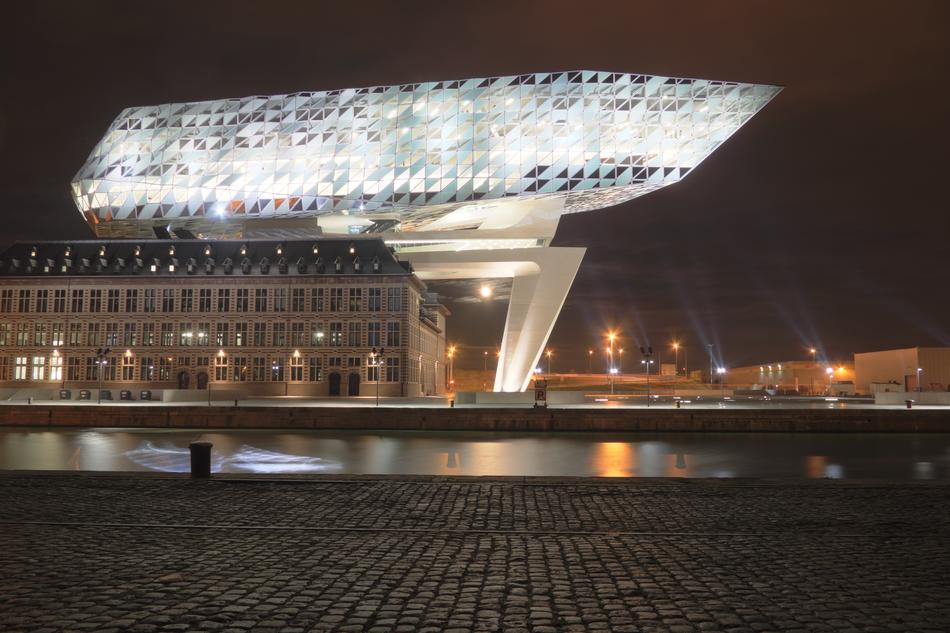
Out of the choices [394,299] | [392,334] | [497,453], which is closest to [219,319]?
[392,334]

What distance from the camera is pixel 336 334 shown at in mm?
73875

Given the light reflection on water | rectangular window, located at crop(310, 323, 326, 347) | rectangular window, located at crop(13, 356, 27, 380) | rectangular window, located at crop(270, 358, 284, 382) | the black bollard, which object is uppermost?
rectangular window, located at crop(310, 323, 326, 347)

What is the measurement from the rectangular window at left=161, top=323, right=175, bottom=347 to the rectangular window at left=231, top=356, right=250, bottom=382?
6.67 m

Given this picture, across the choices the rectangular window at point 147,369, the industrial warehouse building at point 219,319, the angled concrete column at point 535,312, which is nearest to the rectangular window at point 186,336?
the industrial warehouse building at point 219,319

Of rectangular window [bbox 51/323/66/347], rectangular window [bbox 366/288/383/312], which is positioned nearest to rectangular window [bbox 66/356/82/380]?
rectangular window [bbox 51/323/66/347]

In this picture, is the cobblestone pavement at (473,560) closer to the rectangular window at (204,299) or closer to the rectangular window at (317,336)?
the rectangular window at (317,336)

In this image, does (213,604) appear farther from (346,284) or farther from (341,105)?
(341,105)

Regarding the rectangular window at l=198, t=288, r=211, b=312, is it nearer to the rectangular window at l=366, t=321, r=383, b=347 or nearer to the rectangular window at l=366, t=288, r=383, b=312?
the rectangular window at l=366, t=288, r=383, b=312

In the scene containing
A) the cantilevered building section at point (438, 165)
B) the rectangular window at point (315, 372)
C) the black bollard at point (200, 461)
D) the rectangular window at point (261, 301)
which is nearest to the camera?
the black bollard at point (200, 461)

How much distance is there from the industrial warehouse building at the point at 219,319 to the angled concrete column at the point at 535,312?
35.3 ft

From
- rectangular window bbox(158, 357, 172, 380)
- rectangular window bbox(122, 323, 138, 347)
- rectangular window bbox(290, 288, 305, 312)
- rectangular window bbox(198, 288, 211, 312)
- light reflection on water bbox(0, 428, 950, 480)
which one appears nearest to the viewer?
light reflection on water bbox(0, 428, 950, 480)

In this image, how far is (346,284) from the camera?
74.2 meters

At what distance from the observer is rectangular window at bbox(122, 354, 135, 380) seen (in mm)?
75312

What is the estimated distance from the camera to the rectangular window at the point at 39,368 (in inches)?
2992
